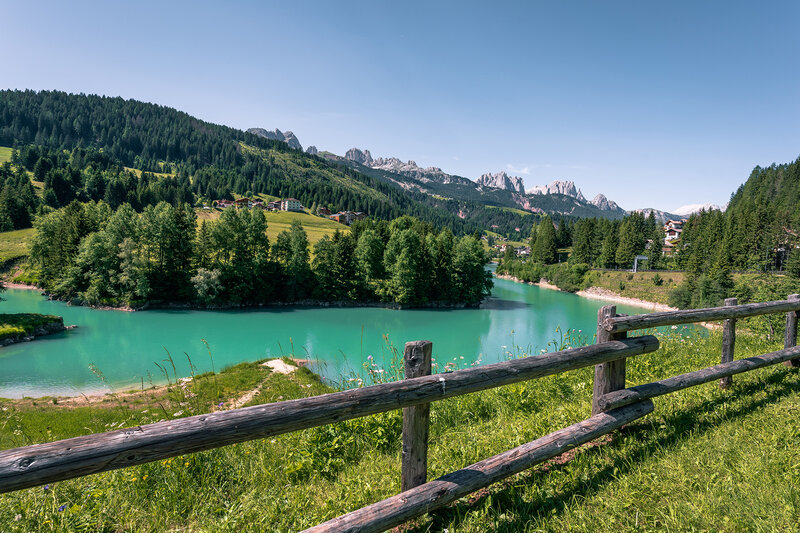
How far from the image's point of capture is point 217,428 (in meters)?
2.16

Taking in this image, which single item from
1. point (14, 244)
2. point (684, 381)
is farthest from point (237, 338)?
point (14, 244)

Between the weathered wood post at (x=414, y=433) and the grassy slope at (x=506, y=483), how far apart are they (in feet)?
1.10

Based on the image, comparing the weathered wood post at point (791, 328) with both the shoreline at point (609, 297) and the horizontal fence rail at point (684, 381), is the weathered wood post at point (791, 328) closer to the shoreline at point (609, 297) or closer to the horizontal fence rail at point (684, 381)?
the horizontal fence rail at point (684, 381)

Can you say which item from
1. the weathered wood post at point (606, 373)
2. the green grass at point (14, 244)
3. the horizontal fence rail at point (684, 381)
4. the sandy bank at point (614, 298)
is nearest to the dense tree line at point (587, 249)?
the sandy bank at point (614, 298)

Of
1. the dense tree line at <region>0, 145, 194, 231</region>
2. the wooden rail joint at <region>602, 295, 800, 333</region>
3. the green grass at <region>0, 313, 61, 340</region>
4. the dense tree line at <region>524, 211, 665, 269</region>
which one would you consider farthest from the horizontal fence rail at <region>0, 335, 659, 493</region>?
the dense tree line at <region>0, 145, 194, 231</region>

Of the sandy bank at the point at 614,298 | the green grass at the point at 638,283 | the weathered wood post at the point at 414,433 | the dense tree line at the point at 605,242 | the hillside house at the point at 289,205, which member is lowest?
the sandy bank at the point at 614,298

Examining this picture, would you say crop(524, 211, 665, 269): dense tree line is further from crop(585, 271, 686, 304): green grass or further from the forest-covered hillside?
the forest-covered hillside

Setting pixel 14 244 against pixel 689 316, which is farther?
pixel 14 244

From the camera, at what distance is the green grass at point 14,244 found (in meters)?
57.9

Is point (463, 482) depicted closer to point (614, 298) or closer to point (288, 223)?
point (614, 298)

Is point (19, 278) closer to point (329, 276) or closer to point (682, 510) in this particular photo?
point (329, 276)

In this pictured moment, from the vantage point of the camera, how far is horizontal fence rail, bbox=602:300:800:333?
4203 mm

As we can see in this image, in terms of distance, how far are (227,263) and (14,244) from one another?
4354cm

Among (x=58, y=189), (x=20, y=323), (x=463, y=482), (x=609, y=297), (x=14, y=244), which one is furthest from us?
(x=58, y=189)
